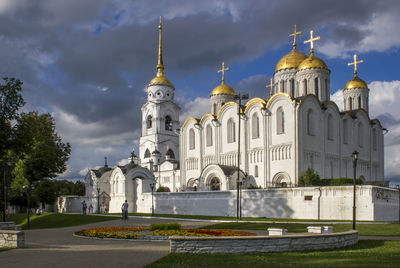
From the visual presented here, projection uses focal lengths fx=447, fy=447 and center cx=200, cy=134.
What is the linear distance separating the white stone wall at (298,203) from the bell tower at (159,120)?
26.8m

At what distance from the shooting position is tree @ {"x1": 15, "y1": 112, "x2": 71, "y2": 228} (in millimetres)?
24359

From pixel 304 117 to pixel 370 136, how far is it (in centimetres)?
1414

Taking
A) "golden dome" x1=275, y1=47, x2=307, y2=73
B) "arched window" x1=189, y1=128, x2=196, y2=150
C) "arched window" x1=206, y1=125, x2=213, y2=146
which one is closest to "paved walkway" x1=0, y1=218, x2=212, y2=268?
"arched window" x1=206, y1=125, x2=213, y2=146

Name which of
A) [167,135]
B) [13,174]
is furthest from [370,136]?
[13,174]

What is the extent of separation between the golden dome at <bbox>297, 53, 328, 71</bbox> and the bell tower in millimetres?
25592

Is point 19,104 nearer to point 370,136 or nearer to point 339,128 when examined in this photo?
point 339,128

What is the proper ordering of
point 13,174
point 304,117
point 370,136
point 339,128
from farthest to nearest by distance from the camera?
point 370,136 → point 339,128 → point 304,117 → point 13,174

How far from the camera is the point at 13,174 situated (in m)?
42.7

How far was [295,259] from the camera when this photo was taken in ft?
38.0

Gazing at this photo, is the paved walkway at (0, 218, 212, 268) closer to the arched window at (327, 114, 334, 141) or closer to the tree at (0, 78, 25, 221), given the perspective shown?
the tree at (0, 78, 25, 221)

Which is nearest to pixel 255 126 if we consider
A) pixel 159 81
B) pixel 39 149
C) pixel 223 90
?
pixel 223 90

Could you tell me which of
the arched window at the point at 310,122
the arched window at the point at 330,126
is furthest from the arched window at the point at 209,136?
the arched window at the point at 330,126

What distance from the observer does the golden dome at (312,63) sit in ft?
169

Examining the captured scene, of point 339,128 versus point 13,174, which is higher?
point 339,128
